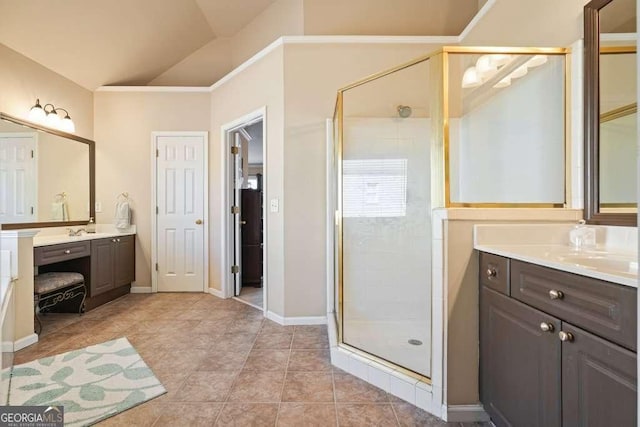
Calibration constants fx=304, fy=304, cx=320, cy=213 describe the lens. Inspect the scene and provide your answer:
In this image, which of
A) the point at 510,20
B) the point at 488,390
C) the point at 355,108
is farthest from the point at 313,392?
the point at 510,20

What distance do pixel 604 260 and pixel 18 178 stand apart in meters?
Answer: 4.30

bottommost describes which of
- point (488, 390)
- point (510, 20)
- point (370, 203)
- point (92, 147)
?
point (488, 390)

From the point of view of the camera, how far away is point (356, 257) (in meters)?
2.58

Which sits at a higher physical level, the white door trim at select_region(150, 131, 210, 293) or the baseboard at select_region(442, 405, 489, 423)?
the white door trim at select_region(150, 131, 210, 293)

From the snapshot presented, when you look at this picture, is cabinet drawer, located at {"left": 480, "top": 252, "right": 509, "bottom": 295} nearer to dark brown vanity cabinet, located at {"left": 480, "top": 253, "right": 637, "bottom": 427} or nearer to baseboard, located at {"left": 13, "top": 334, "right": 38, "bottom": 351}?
dark brown vanity cabinet, located at {"left": 480, "top": 253, "right": 637, "bottom": 427}

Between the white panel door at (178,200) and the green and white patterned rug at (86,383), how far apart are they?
167cm

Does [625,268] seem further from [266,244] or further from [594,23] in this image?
[266,244]

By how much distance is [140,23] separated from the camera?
3141 mm

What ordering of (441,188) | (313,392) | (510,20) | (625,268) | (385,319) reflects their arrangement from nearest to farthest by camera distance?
Answer: (625,268) < (441,188) < (313,392) < (510,20) < (385,319)

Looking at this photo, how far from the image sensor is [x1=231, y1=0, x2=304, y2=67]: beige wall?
301 cm

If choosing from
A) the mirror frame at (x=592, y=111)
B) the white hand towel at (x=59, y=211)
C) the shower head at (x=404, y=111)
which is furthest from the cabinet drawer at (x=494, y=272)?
the white hand towel at (x=59, y=211)

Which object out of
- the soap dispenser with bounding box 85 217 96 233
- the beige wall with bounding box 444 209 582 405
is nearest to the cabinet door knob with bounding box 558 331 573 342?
the beige wall with bounding box 444 209 582 405

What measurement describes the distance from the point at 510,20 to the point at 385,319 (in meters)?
2.43

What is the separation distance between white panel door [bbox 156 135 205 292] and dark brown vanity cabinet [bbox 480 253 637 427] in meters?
3.33
